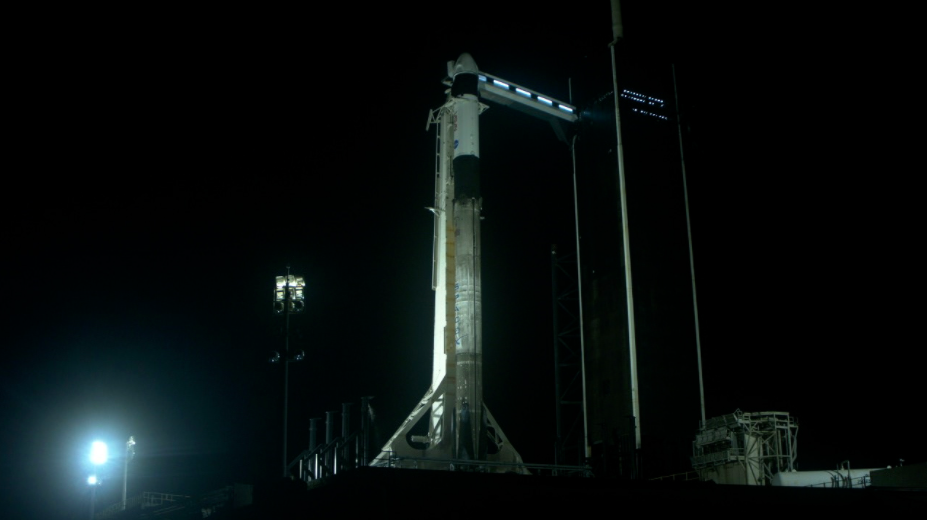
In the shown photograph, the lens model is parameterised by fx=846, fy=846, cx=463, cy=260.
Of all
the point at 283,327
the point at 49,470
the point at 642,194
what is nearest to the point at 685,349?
the point at 642,194

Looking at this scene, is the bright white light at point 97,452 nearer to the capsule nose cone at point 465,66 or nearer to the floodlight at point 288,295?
the floodlight at point 288,295

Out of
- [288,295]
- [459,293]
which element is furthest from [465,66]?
[288,295]

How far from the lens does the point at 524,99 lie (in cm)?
3525

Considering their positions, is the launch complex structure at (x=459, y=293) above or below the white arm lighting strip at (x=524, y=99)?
Answer: below

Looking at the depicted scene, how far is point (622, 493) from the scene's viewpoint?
737 inches

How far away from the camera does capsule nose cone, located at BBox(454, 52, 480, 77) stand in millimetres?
33000

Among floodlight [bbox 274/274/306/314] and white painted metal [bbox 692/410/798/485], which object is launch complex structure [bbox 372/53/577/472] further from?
white painted metal [bbox 692/410/798/485]

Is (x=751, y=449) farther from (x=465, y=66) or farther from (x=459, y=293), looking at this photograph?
(x=465, y=66)

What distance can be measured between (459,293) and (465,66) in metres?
9.30

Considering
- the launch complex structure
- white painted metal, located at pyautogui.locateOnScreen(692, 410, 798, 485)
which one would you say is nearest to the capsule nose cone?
the launch complex structure

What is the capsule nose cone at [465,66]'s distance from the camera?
33.0m

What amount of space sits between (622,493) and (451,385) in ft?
39.0

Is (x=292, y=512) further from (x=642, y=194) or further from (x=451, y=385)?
(x=642, y=194)

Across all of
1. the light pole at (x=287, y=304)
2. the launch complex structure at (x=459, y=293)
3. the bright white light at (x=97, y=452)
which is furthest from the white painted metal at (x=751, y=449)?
the bright white light at (x=97, y=452)
